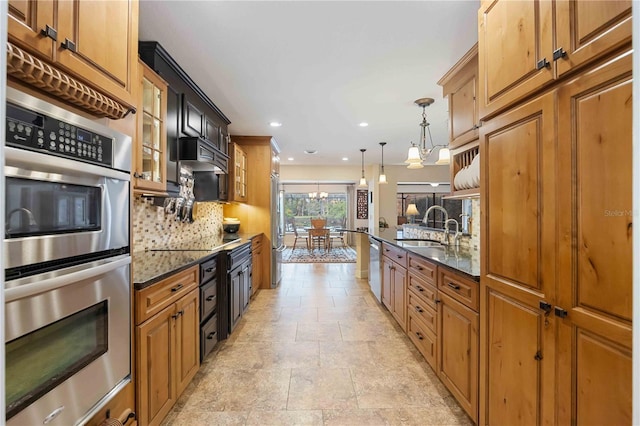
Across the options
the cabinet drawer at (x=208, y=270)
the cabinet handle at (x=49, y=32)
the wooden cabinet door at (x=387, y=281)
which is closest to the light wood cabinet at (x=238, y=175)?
the cabinet drawer at (x=208, y=270)

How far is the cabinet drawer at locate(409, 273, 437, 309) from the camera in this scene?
2.19m

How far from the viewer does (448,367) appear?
196cm

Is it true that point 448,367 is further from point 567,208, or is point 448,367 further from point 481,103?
point 481,103

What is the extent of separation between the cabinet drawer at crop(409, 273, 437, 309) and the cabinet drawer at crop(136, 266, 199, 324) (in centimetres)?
172

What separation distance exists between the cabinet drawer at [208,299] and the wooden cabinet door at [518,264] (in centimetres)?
189

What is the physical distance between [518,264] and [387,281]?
7.53 ft

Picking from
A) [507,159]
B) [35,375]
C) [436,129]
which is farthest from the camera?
[436,129]

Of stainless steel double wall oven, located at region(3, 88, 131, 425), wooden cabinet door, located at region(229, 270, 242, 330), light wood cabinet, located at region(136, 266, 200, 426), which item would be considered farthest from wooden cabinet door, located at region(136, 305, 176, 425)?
wooden cabinet door, located at region(229, 270, 242, 330)

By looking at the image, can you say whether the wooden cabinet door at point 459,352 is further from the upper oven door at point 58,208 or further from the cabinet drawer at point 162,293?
the upper oven door at point 58,208

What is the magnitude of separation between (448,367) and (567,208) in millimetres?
1366

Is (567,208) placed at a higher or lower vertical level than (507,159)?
lower

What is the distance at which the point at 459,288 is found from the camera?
1.80 meters

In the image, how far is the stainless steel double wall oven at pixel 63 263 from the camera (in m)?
0.90

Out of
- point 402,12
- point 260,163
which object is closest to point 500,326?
point 402,12
